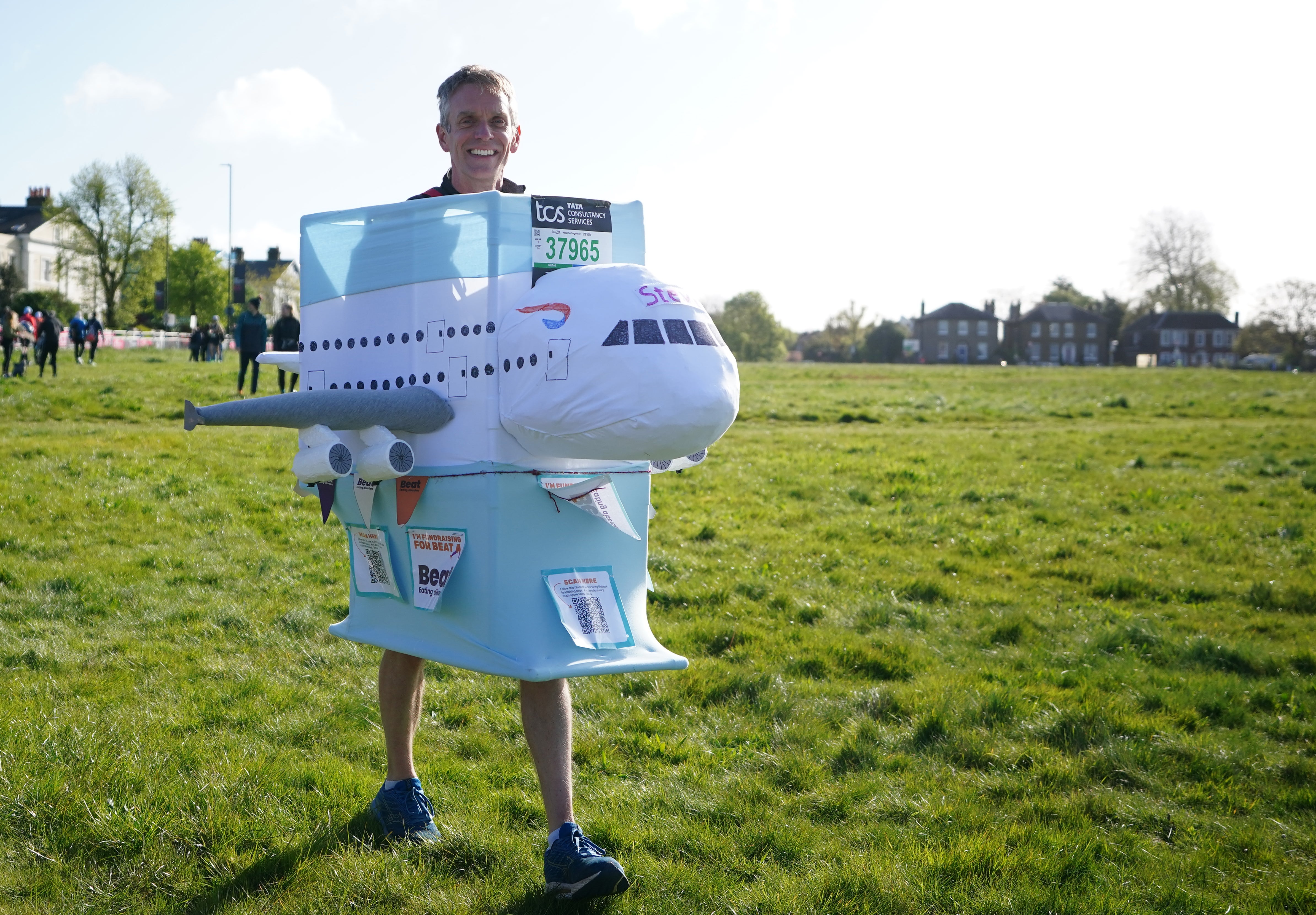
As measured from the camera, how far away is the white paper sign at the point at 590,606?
3131 millimetres

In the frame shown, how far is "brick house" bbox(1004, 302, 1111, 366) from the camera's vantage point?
115 meters

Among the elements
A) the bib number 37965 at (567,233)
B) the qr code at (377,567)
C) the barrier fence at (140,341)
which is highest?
the barrier fence at (140,341)

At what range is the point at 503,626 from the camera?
3.12 meters

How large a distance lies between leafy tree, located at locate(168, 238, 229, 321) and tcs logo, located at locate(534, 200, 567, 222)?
84.2 m

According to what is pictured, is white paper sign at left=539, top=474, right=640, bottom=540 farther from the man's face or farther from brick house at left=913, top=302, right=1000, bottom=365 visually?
brick house at left=913, top=302, right=1000, bottom=365

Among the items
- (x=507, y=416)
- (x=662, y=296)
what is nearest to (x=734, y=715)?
(x=507, y=416)

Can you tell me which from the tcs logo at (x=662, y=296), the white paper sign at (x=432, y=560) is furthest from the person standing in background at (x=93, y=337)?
the tcs logo at (x=662, y=296)

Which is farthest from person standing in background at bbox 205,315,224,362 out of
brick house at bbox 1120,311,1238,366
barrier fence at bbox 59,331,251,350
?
brick house at bbox 1120,311,1238,366

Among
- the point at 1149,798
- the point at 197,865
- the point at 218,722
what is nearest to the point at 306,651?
the point at 218,722

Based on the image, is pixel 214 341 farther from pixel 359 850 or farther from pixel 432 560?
pixel 432 560

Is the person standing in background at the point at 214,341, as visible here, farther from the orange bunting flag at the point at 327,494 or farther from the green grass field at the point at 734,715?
the orange bunting flag at the point at 327,494

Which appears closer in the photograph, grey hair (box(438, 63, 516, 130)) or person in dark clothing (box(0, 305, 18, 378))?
grey hair (box(438, 63, 516, 130))

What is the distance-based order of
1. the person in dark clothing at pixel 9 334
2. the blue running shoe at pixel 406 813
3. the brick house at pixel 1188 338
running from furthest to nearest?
the brick house at pixel 1188 338, the person in dark clothing at pixel 9 334, the blue running shoe at pixel 406 813

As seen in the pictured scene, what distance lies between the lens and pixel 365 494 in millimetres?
3523
